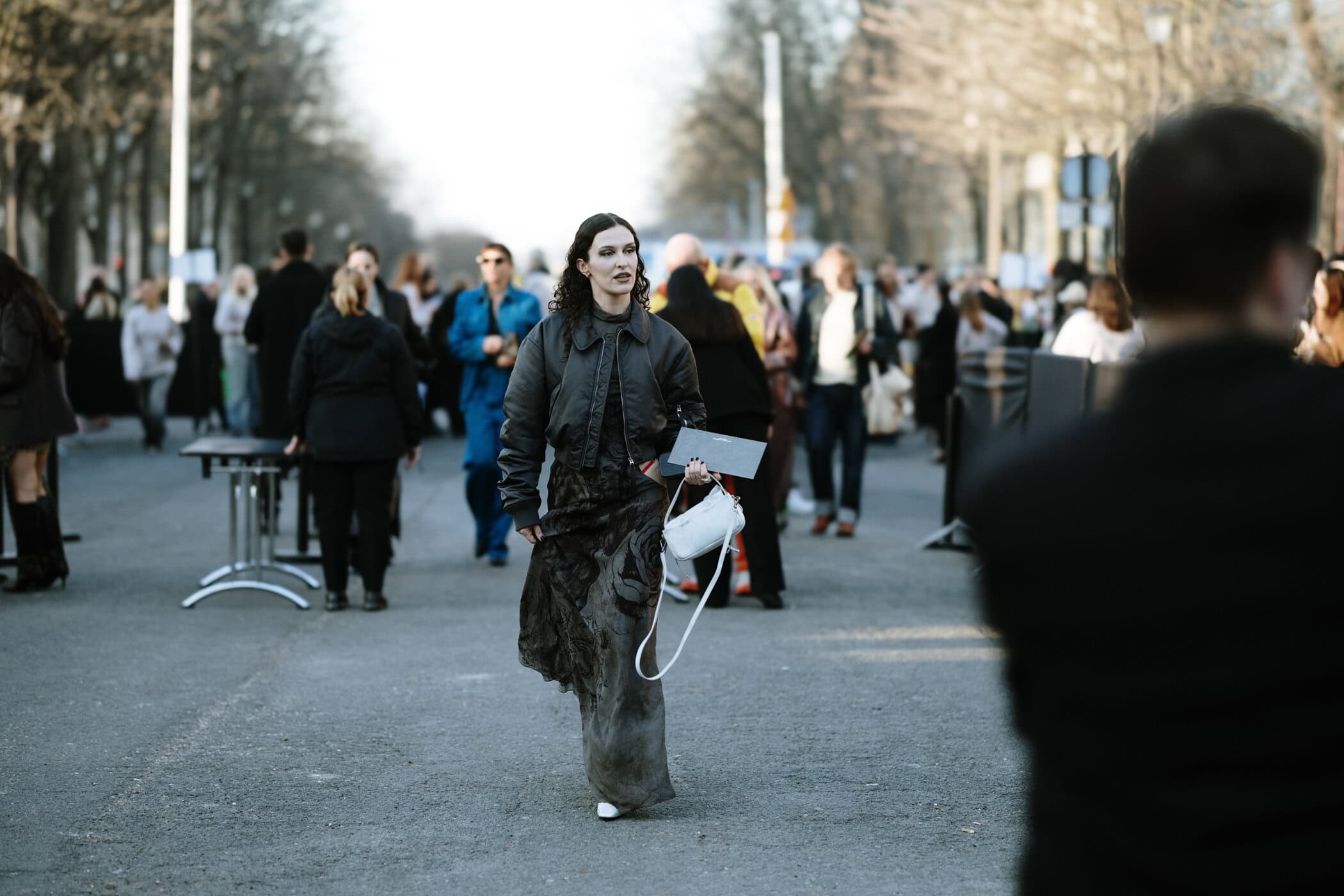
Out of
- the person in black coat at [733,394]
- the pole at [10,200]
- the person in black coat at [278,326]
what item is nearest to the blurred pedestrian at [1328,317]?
the person in black coat at [733,394]

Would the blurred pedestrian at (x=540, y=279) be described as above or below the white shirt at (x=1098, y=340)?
above

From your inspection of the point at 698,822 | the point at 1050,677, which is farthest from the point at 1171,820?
the point at 698,822

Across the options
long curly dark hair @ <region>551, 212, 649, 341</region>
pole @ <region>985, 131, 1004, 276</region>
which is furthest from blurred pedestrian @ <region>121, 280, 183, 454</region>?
pole @ <region>985, 131, 1004, 276</region>

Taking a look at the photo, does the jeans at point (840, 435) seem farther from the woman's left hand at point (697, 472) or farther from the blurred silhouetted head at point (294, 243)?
the woman's left hand at point (697, 472)

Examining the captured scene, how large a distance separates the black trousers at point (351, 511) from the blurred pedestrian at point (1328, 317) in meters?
4.78

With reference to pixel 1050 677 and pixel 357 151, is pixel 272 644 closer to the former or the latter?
pixel 1050 677

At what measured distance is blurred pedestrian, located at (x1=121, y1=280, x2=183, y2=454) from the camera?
20.2m

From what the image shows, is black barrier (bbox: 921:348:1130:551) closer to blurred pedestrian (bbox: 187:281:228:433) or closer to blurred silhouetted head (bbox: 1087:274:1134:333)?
blurred silhouetted head (bbox: 1087:274:1134:333)

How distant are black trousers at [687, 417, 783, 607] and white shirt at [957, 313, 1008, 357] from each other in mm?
8832

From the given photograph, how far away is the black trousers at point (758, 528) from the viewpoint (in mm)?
10164

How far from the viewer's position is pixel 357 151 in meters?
61.7

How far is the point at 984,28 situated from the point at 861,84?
21771mm

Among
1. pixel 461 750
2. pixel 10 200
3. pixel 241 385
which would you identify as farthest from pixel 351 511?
pixel 10 200

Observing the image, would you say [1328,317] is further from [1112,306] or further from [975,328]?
[975,328]
